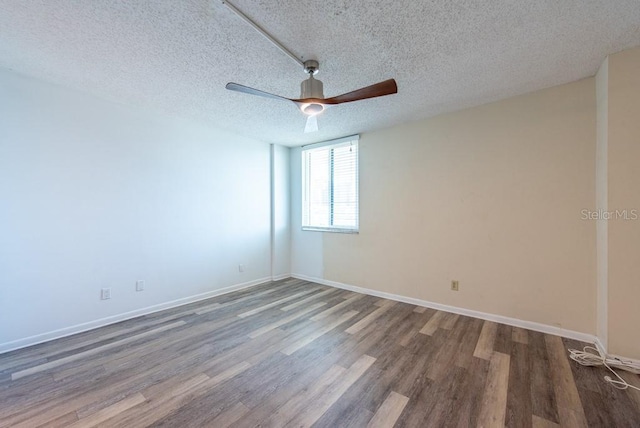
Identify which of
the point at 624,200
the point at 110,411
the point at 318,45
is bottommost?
the point at 110,411

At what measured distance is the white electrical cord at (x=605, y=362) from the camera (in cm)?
187

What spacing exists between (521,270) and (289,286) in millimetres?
3106

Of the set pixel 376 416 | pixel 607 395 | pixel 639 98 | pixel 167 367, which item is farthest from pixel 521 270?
pixel 167 367

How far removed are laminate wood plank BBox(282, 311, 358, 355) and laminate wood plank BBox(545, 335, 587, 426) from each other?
70.2 inches

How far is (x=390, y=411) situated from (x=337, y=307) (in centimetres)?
179

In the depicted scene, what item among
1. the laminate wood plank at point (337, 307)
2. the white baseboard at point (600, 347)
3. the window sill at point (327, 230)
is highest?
the window sill at point (327, 230)

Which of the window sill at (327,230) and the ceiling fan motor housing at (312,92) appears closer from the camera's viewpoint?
the ceiling fan motor housing at (312,92)

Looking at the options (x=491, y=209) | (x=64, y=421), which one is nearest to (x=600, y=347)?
(x=491, y=209)

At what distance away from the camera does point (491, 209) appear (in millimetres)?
2963

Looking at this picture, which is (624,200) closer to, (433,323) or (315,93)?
(433,323)

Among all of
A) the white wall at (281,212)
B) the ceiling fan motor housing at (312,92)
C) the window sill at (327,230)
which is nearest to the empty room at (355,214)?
the ceiling fan motor housing at (312,92)

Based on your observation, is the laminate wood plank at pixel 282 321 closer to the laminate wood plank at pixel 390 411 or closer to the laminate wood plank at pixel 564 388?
the laminate wood plank at pixel 390 411

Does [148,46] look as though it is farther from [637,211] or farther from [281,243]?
[637,211]

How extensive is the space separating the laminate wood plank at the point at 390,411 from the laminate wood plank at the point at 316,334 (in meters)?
0.92
